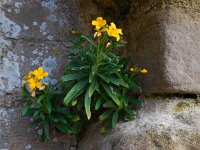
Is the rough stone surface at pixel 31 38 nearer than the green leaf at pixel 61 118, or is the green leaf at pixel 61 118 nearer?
the green leaf at pixel 61 118

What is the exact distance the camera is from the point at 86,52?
1309 millimetres

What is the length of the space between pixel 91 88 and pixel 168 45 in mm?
302

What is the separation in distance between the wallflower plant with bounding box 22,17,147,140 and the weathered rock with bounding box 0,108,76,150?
5 centimetres

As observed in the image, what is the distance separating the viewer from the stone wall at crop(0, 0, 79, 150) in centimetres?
142

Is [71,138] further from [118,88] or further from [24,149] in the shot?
[118,88]

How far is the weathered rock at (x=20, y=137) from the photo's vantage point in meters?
1.40

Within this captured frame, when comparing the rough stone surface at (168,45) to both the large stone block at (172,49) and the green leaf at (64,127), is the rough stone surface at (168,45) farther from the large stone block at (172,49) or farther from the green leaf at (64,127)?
the green leaf at (64,127)

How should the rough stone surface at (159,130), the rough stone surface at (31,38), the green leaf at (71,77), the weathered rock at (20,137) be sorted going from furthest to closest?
1. the rough stone surface at (31,38)
2. the weathered rock at (20,137)
3. the green leaf at (71,77)
4. the rough stone surface at (159,130)

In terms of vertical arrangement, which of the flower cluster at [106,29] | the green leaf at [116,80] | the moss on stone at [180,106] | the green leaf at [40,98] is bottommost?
the moss on stone at [180,106]

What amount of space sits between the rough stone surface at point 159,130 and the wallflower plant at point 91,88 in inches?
1.5

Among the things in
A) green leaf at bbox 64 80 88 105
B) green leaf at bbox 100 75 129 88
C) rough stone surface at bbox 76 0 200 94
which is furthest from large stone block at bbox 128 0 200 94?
green leaf at bbox 64 80 88 105

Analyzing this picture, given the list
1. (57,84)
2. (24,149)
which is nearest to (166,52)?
(57,84)

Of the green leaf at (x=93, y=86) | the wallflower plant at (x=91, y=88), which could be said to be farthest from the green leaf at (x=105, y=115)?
the green leaf at (x=93, y=86)

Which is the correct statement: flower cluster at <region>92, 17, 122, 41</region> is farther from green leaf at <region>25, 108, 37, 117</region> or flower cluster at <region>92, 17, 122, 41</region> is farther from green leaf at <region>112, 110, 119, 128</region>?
green leaf at <region>25, 108, 37, 117</region>
